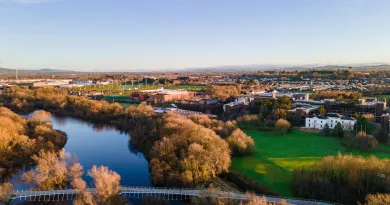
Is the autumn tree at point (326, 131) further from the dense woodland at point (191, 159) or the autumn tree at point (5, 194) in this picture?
the autumn tree at point (5, 194)

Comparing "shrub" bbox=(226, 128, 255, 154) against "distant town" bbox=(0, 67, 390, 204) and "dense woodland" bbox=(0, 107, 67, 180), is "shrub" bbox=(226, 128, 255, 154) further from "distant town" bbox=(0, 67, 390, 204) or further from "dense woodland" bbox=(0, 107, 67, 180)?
"dense woodland" bbox=(0, 107, 67, 180)

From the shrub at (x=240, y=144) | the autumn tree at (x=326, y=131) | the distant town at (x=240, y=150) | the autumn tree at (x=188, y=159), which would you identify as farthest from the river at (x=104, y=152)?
the autumn tree at (x=326, y=131)

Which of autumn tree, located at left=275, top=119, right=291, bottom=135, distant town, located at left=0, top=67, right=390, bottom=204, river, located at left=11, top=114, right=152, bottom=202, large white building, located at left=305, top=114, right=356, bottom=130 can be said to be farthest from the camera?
large white building, located at left=305, top=114, right=356, bottom=130

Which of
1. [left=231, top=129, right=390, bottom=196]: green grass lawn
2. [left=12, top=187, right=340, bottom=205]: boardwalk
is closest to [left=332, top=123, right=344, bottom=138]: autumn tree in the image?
[left=231, top=129, right=390, bottom=196]: green grass lawn

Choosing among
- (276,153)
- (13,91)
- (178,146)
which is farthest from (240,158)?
(13,91)

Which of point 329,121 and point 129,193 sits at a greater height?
point 329,121

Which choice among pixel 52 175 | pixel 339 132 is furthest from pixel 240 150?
pixel 52 175

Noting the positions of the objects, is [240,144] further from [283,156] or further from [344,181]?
[344,181]

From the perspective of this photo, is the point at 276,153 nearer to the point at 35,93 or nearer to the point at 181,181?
the point at 181,181
